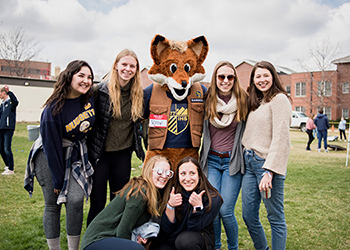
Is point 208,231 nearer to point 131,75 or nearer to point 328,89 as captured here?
point 131,75

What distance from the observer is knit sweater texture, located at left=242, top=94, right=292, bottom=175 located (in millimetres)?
2721

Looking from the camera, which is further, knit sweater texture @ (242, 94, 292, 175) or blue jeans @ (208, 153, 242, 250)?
blue jeans @ (208, 153, 242, 250)

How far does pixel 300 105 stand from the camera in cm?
3462

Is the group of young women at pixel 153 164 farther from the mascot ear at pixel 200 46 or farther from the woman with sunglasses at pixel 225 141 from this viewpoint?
the mascot ear at pixel 200 46

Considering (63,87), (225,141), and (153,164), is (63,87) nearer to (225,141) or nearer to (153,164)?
(153,164)

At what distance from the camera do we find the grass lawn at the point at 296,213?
12.5 feet

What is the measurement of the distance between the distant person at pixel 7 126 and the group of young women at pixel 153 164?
4.94 m

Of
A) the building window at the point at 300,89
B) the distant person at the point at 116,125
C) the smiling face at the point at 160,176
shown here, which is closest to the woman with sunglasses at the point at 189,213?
the smiling face at the point at 160,176

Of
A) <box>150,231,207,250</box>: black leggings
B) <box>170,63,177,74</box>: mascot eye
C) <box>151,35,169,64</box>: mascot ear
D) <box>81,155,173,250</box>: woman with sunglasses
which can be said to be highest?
<box>151,35,169,64</box>: mascot ear

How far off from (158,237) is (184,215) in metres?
0.32

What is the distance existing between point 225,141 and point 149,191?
37.2 inches

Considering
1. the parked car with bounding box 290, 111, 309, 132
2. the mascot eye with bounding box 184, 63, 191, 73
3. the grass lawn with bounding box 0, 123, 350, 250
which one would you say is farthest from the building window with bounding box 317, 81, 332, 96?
the mascot eye with bounding box 184, 63, 191, 73

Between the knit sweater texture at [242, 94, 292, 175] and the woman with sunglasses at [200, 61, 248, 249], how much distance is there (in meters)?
0.16

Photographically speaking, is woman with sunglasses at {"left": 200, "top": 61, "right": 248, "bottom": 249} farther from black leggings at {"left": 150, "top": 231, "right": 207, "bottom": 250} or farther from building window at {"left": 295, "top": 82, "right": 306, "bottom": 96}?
building window at {"left": 295, "top": 82, "right": 306, "bottom": 96}
